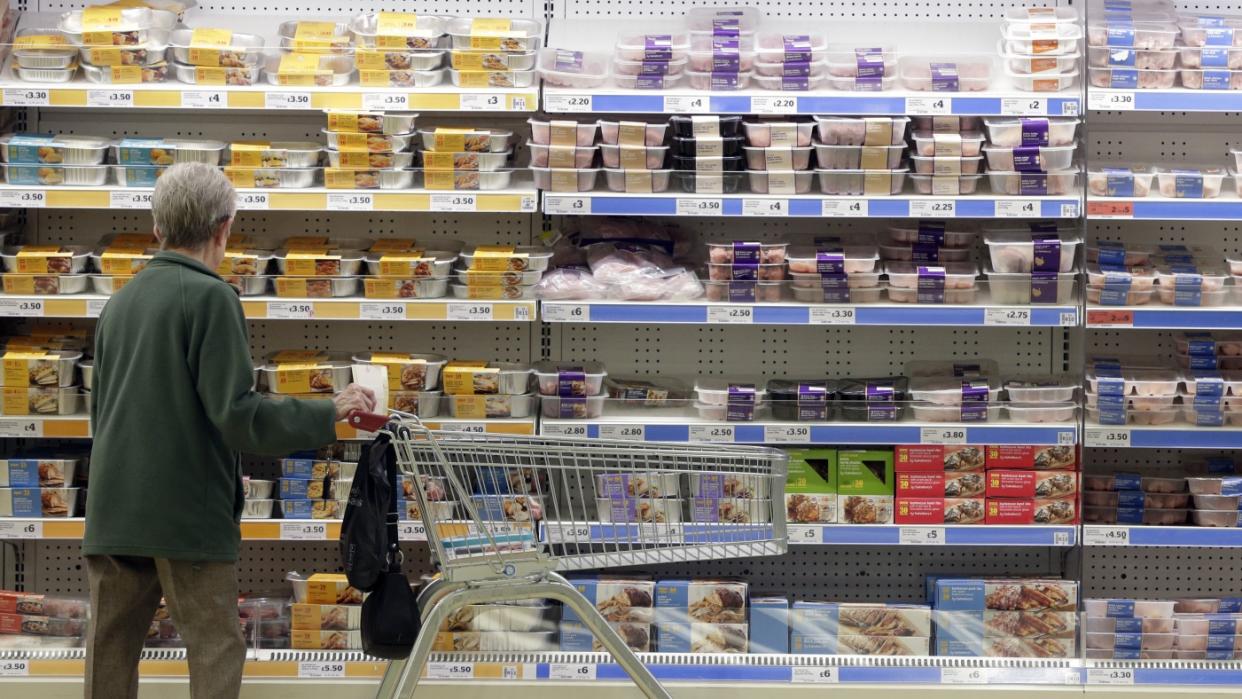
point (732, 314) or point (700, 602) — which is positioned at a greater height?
point (732, 314)

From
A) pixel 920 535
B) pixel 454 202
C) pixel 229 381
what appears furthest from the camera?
pixel 920 535

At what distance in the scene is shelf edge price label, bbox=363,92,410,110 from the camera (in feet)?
13.8

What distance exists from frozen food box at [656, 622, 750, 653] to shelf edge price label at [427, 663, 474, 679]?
0.60 meters

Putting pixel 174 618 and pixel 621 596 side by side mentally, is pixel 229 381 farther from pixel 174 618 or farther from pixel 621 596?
pixel 621 596

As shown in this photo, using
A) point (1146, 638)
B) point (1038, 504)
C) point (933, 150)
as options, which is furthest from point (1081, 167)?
point (1146, 638)

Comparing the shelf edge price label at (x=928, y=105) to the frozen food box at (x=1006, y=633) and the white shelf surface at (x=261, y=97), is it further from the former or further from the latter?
the frozen food box at (x=1006, y=633)

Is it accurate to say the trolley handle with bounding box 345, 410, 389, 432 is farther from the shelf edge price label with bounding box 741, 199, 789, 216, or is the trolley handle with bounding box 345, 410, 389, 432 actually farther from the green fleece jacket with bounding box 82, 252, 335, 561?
the shelf edge price label with bounding box 741, 199, 789, 216

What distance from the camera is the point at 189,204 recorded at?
10.2 feet

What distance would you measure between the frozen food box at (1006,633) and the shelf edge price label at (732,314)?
113cm

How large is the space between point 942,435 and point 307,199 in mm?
2095

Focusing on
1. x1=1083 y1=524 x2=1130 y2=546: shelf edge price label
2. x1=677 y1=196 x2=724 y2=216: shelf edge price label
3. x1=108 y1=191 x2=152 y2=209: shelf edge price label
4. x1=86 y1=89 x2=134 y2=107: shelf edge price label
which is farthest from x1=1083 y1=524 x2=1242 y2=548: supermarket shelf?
x1=86 y1=89 x2=134 y2=107: shelf edge price label

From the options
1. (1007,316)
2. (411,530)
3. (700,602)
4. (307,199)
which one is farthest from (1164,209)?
(307,199)

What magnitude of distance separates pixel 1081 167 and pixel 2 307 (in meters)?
3.33

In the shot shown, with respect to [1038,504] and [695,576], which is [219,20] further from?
[1038,504]
